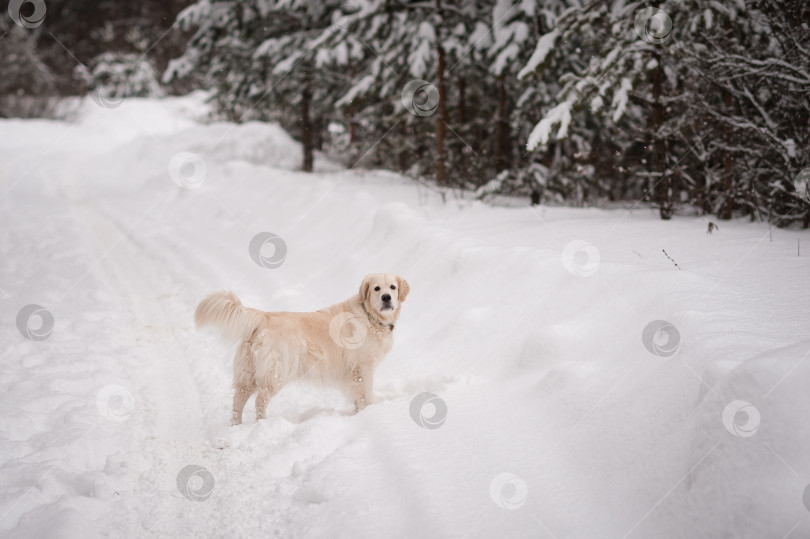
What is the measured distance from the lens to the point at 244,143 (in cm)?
1580

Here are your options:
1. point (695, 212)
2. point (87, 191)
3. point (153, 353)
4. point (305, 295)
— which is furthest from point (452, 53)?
point (87, 191)

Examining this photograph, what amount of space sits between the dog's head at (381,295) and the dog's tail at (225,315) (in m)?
0.96

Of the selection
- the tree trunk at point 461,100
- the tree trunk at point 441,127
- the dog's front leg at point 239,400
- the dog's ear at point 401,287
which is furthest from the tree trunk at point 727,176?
the dog's front leg at point 239,400

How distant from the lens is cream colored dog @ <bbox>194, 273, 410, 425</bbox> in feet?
11.4

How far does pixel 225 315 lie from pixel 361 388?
1194 mm

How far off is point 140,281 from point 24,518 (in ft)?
15.4

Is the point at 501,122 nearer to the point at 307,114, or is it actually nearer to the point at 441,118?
the point at 441,118

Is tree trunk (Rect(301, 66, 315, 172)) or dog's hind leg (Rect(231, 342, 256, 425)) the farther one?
tree trunk (Rect(301, 66, 315, 172))

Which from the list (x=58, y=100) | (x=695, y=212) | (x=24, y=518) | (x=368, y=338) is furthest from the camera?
(x=58, y=100)

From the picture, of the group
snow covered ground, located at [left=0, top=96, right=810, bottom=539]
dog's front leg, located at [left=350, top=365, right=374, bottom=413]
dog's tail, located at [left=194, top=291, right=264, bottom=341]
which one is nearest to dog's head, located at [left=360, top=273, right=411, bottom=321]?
dog's front leg, located at [left=350, top=365, right=374, bottom=413]

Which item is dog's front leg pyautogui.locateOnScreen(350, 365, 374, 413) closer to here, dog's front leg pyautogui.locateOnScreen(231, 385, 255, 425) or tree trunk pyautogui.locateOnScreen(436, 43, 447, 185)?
dog's front leg pyautogui.locateOnScreen(231, 385, 255, 425)

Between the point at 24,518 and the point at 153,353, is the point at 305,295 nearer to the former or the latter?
the point at 153,353

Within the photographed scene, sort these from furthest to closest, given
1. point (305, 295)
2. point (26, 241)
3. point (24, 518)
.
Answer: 1. point (26, 241)
2. point (305, 295)
3. point (24, 518)

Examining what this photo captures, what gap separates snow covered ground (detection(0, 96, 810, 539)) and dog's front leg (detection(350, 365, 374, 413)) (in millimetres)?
229
